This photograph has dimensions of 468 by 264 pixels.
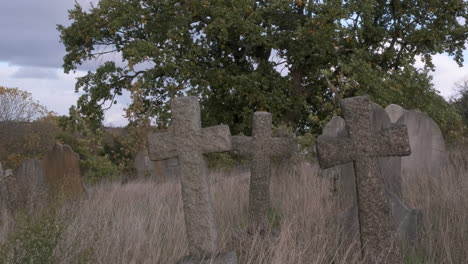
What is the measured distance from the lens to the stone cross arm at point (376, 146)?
5.95 meters

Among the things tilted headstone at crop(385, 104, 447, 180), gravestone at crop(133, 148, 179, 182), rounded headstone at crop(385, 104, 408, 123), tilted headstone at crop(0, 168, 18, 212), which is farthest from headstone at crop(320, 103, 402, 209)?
gravestone at crop(133, 148, 179, 182)

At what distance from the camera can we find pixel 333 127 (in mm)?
11867

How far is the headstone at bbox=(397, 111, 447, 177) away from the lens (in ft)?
38.1

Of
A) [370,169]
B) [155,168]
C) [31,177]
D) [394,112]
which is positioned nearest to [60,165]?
[31,177]

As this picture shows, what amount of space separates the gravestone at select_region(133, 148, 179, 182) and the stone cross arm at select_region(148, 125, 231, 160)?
9.71 meters

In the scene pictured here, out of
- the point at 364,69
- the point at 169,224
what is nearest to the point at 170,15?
the point at 364,69

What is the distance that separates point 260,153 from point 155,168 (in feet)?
28.8

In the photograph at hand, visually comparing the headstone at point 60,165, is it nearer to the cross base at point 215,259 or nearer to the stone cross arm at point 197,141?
the stone cross arm at point 197,141

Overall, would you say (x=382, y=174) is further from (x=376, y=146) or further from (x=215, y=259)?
(x=215, y=259)

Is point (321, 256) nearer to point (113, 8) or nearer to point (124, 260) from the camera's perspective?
point (124, 260)

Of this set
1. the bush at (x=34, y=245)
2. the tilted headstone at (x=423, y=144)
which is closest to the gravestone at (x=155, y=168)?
the tilted headstone at (x=423, y=144)

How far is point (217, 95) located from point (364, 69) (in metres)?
4.75

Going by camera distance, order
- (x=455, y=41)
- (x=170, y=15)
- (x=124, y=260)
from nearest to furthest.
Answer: (x=124, y=260) < (x=170, y=15) < (x=455, y=41)

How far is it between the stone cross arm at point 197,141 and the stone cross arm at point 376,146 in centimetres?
106
